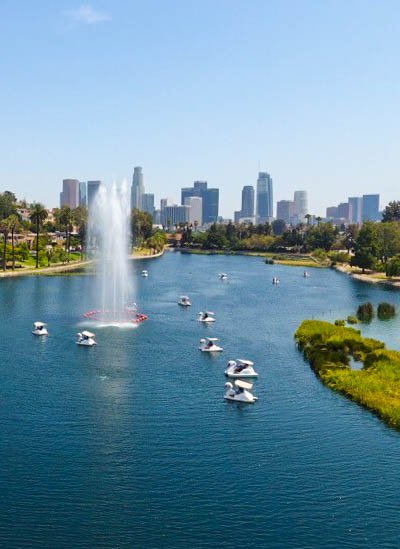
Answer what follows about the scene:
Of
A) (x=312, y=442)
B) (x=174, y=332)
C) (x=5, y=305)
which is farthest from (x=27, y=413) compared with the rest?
(x=5, y=305)

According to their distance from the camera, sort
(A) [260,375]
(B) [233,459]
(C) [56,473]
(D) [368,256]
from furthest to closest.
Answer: (D) [368,256] < (A) [260,375] < (B) [233,459] < (C) [56,473]

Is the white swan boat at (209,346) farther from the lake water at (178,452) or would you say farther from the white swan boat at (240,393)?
the white swan boat at (240,393)

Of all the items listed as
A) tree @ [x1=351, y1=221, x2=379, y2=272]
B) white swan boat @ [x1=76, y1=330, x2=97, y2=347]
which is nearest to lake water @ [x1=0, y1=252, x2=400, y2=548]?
white swan boat @ [x1=76, y1=330, x2=97, y2=347]

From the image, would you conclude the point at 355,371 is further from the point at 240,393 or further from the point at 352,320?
the point at 352,320

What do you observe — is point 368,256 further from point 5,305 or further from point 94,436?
point 94,436

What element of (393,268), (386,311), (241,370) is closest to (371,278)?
(393,268)

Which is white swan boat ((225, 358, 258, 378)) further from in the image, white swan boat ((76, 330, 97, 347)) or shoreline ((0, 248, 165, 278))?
shoreline ((0, 248, 165, 278))
